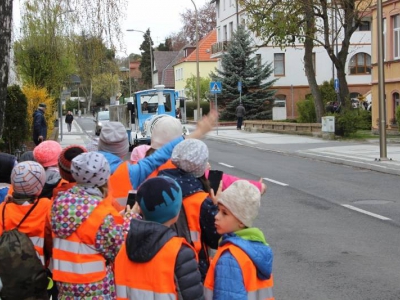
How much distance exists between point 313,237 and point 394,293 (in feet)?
10.1

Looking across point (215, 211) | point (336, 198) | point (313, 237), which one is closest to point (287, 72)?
point (336, 198)

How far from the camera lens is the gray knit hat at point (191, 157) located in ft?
14.8

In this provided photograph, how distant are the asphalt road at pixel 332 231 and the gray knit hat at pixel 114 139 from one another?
259 cm

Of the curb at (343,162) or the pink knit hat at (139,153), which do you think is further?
the curb at (343,162)

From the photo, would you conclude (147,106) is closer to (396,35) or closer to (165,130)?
(396,35)

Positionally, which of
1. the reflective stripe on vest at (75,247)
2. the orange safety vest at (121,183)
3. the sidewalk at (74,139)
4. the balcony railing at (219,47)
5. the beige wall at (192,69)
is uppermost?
the balcony railing at (219,47)

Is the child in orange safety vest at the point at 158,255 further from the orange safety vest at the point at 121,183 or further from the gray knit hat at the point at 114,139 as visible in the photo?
the gray knit hat at the point at 114,139

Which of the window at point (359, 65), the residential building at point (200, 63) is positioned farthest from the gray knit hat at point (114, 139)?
the residential building at point (200, 63)

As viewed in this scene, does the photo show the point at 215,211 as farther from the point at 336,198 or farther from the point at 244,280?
the point at 336,198

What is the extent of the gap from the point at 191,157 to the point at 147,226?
3.43 ft

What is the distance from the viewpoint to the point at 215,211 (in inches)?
171

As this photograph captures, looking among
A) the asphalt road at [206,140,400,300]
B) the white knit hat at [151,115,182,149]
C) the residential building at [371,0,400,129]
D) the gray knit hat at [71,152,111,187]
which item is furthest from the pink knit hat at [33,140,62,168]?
the residential building at [371,0,400,129]

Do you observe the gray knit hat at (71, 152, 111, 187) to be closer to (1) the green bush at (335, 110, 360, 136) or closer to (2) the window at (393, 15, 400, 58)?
(1) the green bush at (335, 110, 360, 136)

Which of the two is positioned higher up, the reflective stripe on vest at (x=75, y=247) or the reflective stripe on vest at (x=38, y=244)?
the reflective stripe on vest at (x=75, y=247)
